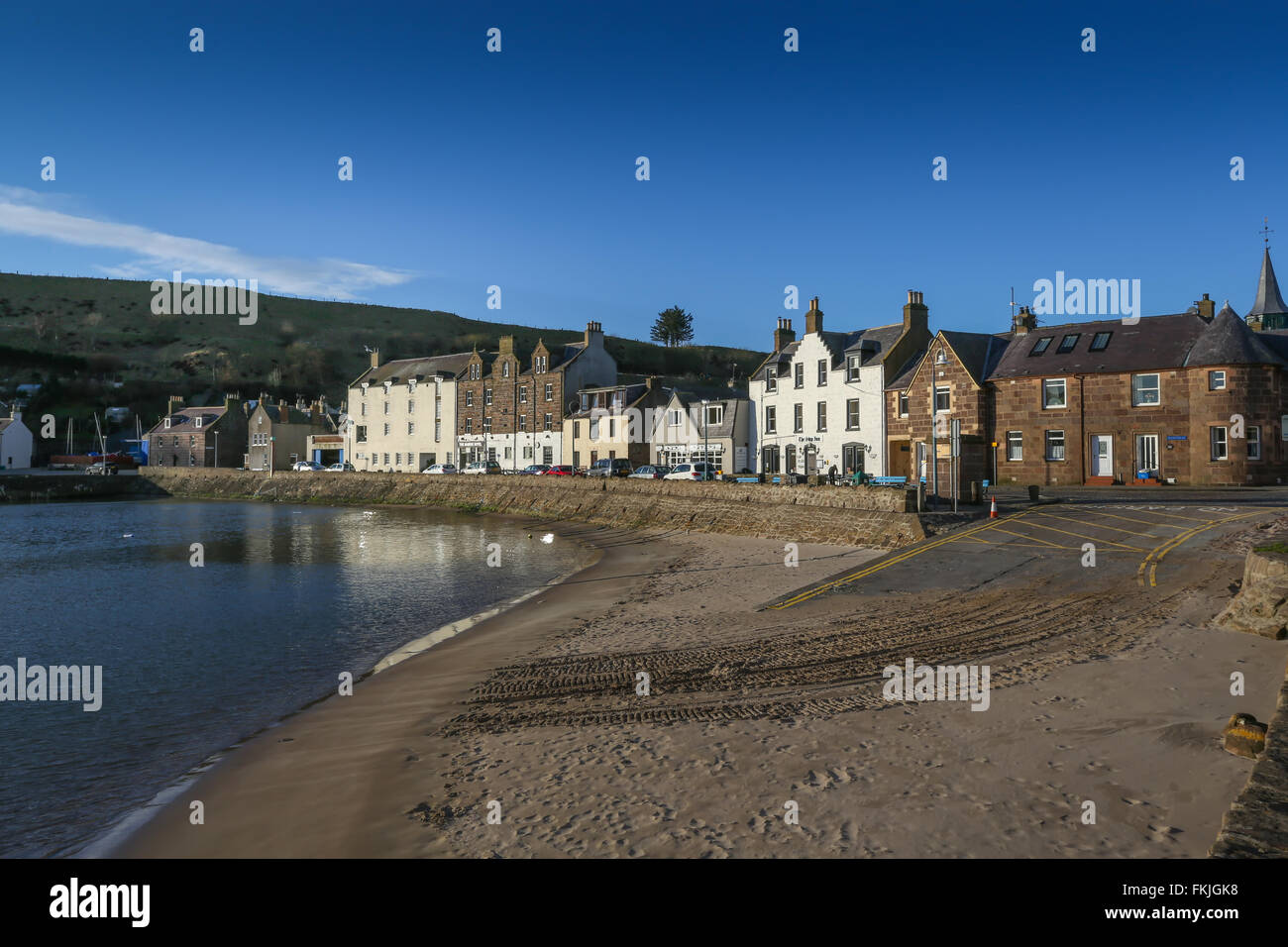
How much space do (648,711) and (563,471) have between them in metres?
50.7

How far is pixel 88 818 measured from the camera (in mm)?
9031

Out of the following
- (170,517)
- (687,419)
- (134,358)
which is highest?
(134,358)

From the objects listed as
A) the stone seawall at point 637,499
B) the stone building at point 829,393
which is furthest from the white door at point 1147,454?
the stone seawall at point 637,499

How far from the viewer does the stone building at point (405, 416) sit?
3174 inches

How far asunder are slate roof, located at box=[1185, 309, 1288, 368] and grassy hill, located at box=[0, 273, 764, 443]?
8488 cm

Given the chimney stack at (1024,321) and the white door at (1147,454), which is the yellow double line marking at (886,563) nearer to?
the white door at (1147,454)

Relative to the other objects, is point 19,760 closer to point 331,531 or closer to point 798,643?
point 798,643

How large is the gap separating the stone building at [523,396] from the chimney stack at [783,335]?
69.2 feet

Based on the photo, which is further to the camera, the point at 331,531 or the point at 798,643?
the point at 331,531

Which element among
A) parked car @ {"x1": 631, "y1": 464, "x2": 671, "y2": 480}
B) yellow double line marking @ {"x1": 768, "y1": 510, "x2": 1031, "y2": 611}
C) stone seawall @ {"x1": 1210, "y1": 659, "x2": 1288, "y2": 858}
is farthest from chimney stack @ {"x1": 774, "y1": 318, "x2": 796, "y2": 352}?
stone seawall @ {"x1": 1210, "y1": 659, "x2": 1288, "y2": 858}

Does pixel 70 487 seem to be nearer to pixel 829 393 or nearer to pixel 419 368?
pixel 419 368

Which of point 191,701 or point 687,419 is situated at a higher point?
point 687,419

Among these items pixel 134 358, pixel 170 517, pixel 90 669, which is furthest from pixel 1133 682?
pixel 134 358

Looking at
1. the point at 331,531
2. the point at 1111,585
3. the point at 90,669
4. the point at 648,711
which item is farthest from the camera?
the point at 331,531
